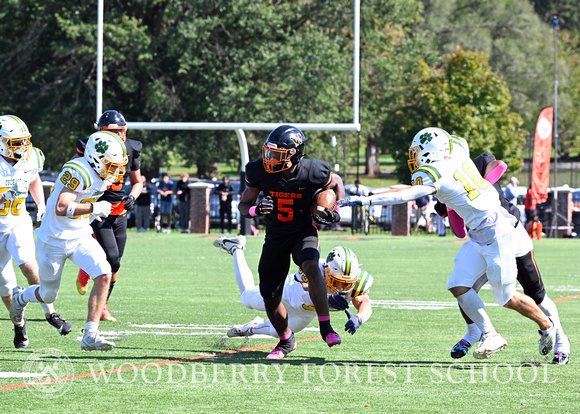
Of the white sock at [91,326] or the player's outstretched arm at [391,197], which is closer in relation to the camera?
the player's outstretched arm at [391,197]

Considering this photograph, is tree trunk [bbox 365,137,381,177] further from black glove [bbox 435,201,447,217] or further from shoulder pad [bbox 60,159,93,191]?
shoulder pad [bbox 60,159,93,191]

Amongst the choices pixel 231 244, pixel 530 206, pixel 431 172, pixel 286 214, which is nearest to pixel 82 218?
pixel 231 244

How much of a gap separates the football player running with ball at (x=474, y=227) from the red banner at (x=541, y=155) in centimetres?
1792

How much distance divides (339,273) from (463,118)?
35.5 m

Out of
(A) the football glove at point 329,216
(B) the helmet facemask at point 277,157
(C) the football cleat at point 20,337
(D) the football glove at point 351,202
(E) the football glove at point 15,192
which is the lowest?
(C) the football cleat at point 20,337

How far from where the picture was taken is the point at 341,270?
7125mm

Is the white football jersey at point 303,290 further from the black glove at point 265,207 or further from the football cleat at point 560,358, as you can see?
the football cleat at point 560,358

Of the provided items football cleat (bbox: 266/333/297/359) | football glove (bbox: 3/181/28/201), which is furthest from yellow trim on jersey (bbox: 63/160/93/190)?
football cleat (bbox: 266/333/297/359)

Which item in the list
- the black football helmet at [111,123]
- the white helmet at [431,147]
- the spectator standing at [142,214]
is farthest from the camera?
the spectator standing at [142,214]

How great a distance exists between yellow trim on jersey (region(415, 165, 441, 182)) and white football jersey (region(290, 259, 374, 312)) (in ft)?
3.44

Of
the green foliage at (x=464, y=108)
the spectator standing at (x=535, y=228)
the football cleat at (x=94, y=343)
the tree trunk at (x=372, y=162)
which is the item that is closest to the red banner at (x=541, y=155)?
the spectator standing at (x=535, y=228)

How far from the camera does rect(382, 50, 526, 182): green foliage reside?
4144 cm

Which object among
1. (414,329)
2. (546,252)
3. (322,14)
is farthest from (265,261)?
(322,14)

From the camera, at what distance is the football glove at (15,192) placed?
772cm
